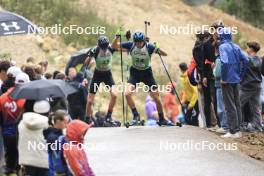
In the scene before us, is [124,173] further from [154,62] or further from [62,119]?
[154,62]

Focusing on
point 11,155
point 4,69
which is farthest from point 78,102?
point 11,155

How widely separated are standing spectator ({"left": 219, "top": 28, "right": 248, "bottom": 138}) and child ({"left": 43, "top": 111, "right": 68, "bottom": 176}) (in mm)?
5512

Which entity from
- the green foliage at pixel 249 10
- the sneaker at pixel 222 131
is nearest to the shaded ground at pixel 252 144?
the sneaker at pixel 222 131

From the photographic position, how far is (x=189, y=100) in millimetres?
19281

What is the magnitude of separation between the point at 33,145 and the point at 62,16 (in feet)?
78.3

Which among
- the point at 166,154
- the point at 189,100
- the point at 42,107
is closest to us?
the point at 42,107

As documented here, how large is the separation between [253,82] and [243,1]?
33806 millimetres

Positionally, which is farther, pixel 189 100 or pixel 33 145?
pixel 189 100

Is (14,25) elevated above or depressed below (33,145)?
above

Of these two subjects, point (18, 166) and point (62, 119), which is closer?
point (62, 119)

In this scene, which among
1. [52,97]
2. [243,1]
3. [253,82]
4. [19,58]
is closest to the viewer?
[52,97]

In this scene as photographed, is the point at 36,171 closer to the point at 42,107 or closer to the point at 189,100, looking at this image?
the point at 42,107

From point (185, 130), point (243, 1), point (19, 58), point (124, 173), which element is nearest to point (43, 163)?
point (124, 173)

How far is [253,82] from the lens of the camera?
16.9 meters
